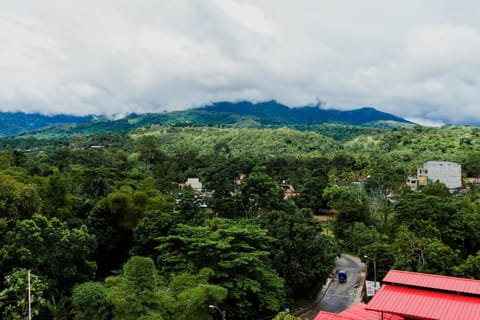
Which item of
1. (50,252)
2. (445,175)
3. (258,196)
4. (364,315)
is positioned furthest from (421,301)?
(445,175)

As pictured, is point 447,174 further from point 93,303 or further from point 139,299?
point 93,303

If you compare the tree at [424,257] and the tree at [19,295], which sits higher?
the tree at [19,295]

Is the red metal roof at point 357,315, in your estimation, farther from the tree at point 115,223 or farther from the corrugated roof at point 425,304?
the tree at point 115,223

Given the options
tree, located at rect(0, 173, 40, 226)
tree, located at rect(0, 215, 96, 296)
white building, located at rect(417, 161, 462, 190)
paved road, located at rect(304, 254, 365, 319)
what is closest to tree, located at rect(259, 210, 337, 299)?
paved road, located at rect(304, 254, 365, 319)

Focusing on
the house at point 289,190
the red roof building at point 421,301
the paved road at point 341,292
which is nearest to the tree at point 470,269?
the paved road at point 341,292

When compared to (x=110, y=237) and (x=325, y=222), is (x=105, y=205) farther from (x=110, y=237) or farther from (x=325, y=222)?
(x=325, y=222)

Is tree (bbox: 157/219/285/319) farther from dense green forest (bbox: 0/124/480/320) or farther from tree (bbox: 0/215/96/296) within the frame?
tree (bbox: 0/215/96/296)

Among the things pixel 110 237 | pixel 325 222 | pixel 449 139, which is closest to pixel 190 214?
pixel 110 237
